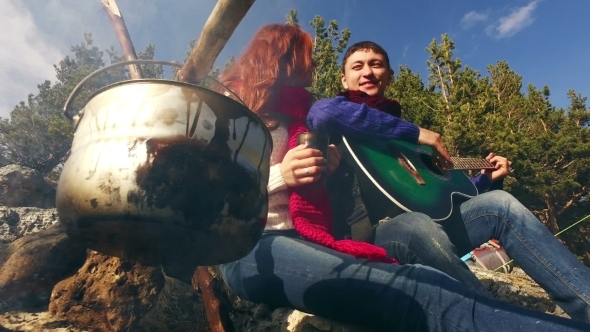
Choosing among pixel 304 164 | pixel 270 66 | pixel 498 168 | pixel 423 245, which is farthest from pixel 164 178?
pixel 498 168

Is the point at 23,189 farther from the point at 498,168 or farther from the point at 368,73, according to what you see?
the point at 498,168

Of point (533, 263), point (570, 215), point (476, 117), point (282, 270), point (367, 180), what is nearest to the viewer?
point (282, 270)

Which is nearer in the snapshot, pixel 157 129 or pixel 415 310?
pixel 157 129

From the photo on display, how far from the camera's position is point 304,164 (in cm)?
132

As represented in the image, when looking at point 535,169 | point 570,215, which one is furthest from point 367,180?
point 570,215

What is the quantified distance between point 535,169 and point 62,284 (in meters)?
16.5

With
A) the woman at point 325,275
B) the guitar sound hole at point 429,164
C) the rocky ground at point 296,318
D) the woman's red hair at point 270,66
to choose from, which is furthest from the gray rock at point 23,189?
the guitar sound hole at point 429,164

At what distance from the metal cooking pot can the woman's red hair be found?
1.07 meters

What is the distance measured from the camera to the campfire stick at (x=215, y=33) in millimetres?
572

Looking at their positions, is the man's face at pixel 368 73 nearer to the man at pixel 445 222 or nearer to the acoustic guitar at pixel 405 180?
the man at pixel 445 222

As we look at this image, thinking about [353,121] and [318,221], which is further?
[353,121]

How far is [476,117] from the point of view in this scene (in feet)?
38.2

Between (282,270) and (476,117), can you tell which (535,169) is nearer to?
(476,117)

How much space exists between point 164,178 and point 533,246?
62.0 inches
